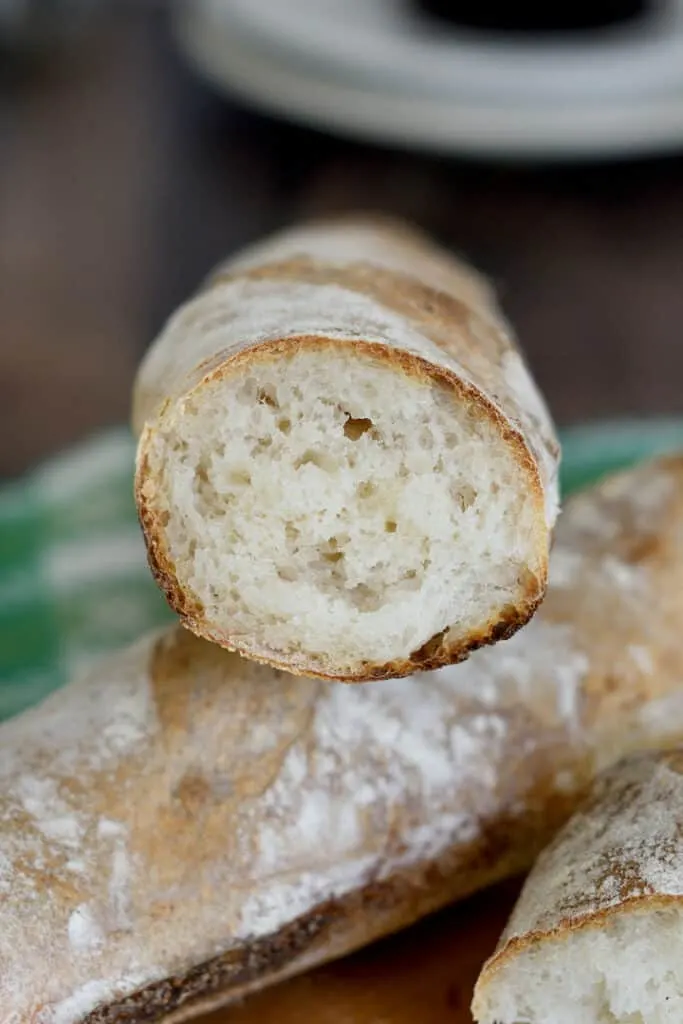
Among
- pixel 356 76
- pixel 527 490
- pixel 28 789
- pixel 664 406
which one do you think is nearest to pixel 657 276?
pixel 664 406

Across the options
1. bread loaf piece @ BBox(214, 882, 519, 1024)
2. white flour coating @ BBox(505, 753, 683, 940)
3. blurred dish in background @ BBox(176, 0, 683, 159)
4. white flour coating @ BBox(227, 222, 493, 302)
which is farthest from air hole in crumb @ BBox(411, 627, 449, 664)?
blurred dish in background @ BBox(176, 0, 683, 159)

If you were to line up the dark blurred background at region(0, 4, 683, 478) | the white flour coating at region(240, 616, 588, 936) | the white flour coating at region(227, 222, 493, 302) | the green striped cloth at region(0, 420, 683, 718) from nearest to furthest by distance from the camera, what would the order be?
the white flour coating at region(240, 616, 588, 936), the white flour coating at region(227, 222, 493, 302), the green striped cloth at region(0, 420, 683, 718), the dark blurred background at region(0, 4, 683, 478)

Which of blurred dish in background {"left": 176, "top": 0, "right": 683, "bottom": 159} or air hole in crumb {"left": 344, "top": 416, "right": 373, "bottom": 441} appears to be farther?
blurred dish in background {"left": 176, "top": 0, "right": 683, "bottom": 159}

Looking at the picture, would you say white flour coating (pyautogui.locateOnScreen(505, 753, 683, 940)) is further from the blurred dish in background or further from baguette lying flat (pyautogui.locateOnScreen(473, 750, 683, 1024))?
the blurred dish in background

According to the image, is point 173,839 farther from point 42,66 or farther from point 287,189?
point 42,66

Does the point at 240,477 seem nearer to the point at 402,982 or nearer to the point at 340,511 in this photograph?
the point at 340,511

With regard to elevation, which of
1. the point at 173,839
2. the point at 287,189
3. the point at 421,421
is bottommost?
the point at 173,839

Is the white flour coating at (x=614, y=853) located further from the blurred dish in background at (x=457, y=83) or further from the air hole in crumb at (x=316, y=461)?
the blurred dish in background at (x=457, y=83)
